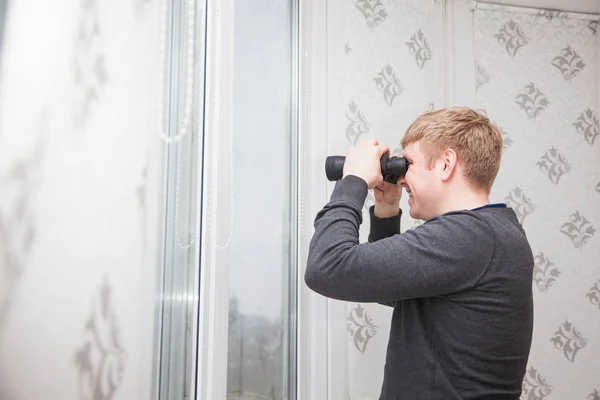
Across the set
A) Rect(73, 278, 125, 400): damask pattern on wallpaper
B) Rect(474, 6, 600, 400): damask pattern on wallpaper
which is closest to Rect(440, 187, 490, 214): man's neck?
Rect(73, 278, 125, 400): damask pattern on wallpaper

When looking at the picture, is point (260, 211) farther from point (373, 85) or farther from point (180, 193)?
point (373, 85)

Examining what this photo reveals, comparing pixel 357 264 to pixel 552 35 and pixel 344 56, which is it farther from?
pixel 552 35

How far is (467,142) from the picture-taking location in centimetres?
108

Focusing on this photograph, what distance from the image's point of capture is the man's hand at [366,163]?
1.07 meters

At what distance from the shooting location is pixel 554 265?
6.50ft

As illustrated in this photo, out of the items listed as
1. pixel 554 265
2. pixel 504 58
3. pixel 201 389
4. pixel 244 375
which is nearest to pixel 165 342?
pixel 201 389

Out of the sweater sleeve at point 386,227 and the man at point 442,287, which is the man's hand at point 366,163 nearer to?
the man at point 442,287

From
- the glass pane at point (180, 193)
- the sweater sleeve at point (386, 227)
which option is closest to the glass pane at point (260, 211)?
the glass pane at point (180, 193)

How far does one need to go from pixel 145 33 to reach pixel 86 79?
0.23 m

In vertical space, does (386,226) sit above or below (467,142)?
below

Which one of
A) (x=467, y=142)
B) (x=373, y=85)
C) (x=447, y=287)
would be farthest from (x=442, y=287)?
(x=373, y=85)

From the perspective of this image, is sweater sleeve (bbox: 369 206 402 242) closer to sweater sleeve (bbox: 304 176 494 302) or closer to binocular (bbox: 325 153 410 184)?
binocular (bbox: 325 153 410 184)

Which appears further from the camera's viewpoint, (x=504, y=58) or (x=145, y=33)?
(x=504, y=58)

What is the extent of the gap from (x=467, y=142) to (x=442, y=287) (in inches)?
12.8
